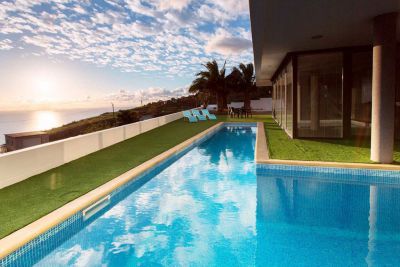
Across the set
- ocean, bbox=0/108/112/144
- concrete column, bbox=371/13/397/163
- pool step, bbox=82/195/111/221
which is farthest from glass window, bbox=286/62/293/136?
ocean, bbox=0/108/112/144

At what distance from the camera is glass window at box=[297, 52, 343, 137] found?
10633mm

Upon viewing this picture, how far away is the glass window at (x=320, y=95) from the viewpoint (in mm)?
10633

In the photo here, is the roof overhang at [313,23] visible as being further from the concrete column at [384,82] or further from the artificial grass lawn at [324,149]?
the artificial grass lawn at [324,149]

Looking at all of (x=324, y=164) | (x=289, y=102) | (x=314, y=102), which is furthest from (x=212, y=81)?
(x=324, y=164)

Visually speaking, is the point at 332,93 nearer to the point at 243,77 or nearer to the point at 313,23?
the point at 313,23

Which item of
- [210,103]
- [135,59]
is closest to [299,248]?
[135,59]

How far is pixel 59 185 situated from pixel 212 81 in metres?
28.2

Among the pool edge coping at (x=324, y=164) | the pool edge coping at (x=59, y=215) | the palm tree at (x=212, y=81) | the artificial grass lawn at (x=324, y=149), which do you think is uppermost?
the palm tree at (x=212, y=81)

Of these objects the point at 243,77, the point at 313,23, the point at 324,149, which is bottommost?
the point at 324,149

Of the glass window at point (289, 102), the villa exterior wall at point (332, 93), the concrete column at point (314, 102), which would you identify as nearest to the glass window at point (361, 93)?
the villa exterior wall at point (332, 93)

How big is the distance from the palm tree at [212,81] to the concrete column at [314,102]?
67.8 feet

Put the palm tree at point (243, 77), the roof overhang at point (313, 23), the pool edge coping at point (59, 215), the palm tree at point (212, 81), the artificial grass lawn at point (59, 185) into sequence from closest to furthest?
Result: 1. the pool edge coping at point (59, 215)
2. the artificial grass lawn at point (59, 185)
3. the roof overhang at point (313, 23)
4. the palm tree at point (212, 81)
5. the palm tree at point (243, 77)

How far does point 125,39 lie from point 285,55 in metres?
15.3

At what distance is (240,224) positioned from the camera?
460 centimetres
